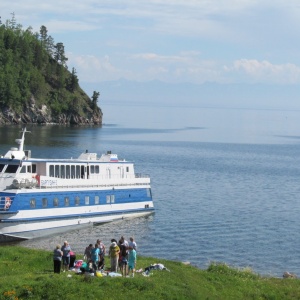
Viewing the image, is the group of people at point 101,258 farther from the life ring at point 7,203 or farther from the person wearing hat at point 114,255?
the life ring at point 7,203

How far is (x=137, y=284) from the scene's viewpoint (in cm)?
3122

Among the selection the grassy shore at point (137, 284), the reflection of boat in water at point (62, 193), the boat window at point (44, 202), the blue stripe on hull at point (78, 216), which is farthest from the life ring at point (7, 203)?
the grassy shore at point (137, 284)

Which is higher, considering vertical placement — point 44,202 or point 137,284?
point 44,202

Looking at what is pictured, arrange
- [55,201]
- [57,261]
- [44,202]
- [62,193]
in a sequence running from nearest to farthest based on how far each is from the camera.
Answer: [57,261] < [44,202] < [55,201] < [62,193]

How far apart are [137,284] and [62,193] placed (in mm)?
25920

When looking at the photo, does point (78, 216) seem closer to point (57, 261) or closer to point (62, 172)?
point (62, 172)

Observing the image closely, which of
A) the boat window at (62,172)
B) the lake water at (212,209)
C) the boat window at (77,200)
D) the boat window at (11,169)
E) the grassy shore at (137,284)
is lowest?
the lake water at (212,209)

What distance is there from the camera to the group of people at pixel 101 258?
3347 centimetres

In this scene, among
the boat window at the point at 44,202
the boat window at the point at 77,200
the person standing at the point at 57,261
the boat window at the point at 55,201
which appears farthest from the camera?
the boat window at the point at 77,200

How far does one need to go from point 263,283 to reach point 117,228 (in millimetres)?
24923

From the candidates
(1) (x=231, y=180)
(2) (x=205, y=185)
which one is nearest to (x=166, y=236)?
Answer: (2) (x=205, y=185)

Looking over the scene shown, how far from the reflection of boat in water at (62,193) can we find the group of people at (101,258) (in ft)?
56.8

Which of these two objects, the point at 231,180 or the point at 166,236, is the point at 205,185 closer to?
the point at 231,180

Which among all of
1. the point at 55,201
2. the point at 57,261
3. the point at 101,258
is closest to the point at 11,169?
the point at 55,201
